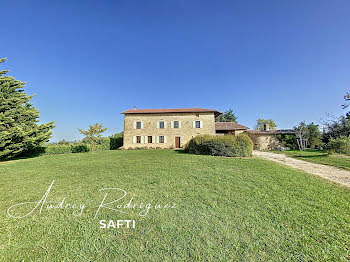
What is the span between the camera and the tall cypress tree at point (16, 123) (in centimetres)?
1123

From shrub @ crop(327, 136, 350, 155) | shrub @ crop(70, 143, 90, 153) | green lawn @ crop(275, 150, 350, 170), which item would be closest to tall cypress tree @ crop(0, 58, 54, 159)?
→ shrub @ crop(70, 143, 90, 153)

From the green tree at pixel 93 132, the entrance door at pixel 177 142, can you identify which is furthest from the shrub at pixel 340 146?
the green tree at pixel 93 132

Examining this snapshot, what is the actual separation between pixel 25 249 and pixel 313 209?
5222 millimetres

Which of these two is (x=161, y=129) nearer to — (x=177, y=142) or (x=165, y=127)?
(x=165, y=127)

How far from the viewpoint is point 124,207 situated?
3.03 metres

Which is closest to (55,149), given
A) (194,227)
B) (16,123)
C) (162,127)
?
(16,123)

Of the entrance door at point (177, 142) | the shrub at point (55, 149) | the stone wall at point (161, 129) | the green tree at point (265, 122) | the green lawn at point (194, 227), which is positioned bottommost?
the green lawn at point (194, 227)

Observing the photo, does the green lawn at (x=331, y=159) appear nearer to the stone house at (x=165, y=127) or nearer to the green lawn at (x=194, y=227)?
the green lawn at (x=194, y=227)

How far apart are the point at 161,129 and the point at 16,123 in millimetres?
14663

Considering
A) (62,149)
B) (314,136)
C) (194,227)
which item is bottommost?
(194,227)

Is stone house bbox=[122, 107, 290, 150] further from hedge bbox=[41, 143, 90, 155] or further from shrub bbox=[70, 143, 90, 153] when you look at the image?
hedge bbox=[41, 143, 90, 155]

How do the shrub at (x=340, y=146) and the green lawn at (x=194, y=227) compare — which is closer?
the green lawn at (x=194, y=227)

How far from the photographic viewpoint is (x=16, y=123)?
39.7 feet

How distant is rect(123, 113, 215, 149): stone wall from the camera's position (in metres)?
20.1
